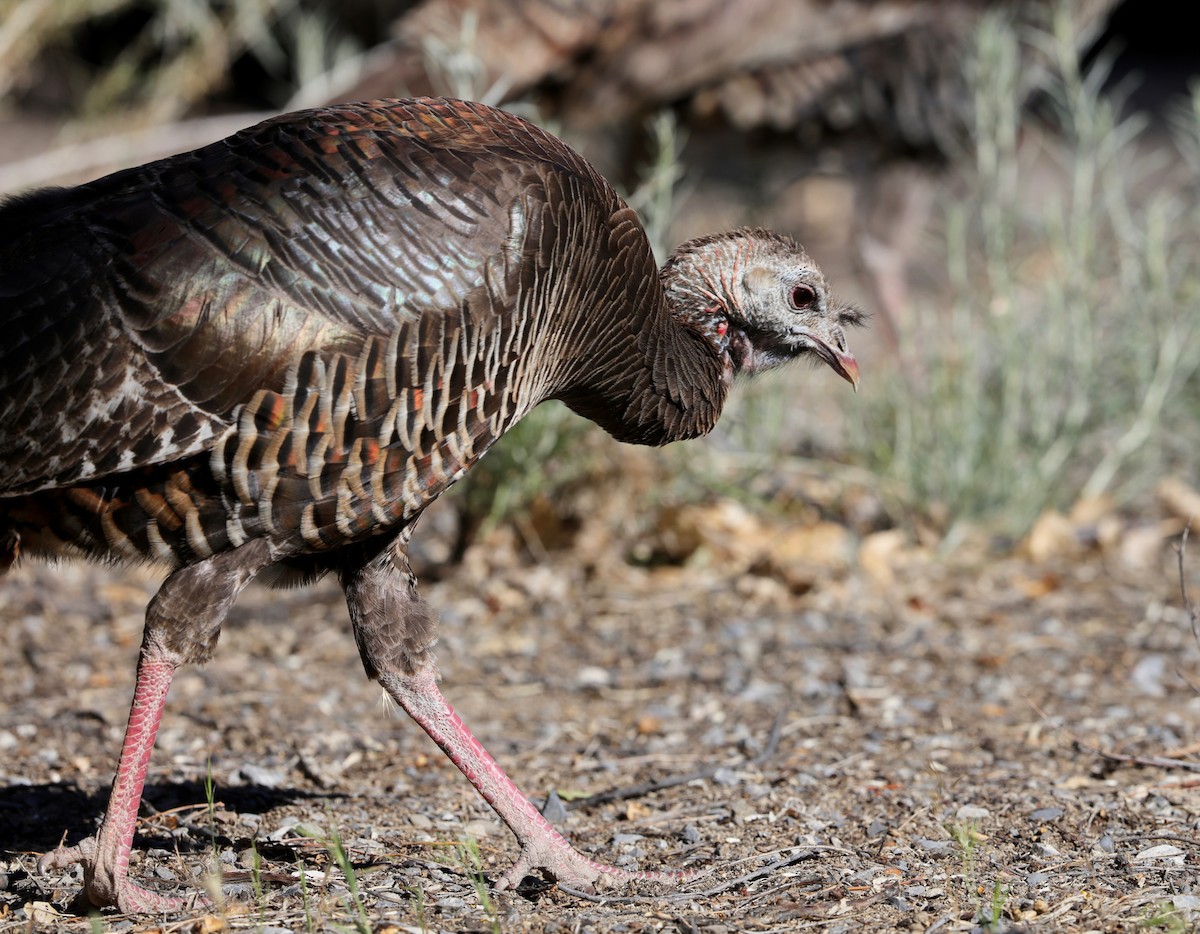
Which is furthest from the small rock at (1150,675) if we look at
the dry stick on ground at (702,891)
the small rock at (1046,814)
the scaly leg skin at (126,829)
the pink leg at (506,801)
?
the scaly leg skin at (126,829)

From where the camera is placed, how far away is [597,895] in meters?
3.85

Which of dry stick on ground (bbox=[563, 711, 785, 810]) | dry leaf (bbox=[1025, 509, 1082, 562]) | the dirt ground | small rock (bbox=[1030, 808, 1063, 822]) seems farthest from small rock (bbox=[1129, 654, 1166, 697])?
dry stick on ground (bbox=[563, 711, 785, 810])

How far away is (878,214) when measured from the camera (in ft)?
30.6

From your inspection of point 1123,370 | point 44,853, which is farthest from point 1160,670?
point 44,853

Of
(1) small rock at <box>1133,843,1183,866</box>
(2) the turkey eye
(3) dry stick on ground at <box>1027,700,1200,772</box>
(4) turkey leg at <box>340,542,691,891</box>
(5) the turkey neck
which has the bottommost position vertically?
(4) turkey leg at <box>340,542,691,891</box>

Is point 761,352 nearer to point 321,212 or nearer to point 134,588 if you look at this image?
point 321,212

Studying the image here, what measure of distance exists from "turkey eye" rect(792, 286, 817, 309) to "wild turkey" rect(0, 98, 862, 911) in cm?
74

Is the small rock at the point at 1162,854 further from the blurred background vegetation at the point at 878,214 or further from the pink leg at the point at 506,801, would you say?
the blurred background vegetation at the point at 878,214

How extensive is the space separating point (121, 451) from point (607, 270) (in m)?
1.37

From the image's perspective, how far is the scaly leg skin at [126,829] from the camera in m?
3.70

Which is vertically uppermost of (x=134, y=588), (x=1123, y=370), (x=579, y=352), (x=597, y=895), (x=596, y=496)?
(x=1123, y=370)

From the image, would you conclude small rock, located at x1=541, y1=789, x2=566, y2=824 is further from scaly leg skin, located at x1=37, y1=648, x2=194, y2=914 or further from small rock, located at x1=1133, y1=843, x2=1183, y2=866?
small rock, located at x1=1133, y1=843, x2=1183, y2=866

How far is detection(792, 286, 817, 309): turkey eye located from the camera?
4559 mm

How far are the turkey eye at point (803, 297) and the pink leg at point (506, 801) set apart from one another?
5.03 ft
